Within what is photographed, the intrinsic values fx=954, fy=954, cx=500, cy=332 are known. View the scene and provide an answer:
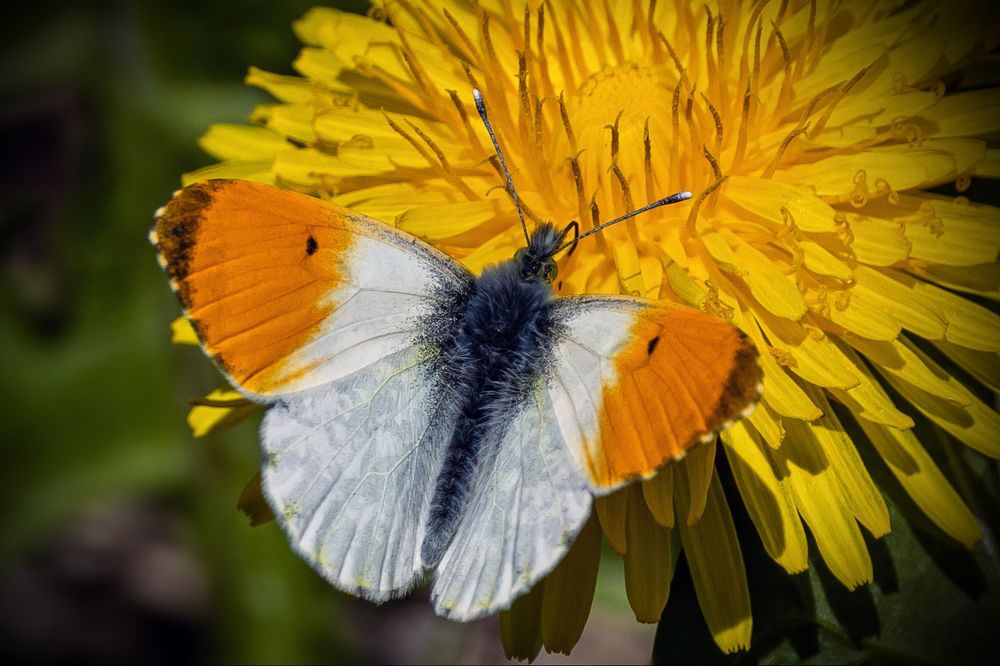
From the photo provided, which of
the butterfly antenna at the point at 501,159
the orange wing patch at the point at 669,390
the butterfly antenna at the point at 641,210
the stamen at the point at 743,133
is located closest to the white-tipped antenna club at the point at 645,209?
the butterfly antenna at the point at 641,210

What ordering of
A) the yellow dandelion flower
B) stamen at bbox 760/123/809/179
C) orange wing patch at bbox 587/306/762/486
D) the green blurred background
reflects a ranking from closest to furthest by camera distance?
orange wing patch at bbox 587/306/762/486 < the yellow dandelion flower < stamen at bbox 760/123/809/179 < the green blurred background

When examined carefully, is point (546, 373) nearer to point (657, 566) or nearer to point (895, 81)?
point (657, 566)

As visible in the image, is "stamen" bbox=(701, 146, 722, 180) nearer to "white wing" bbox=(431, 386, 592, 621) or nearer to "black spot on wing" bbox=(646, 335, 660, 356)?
"black spot on wing" bbox=(646, 335, 660, 356)

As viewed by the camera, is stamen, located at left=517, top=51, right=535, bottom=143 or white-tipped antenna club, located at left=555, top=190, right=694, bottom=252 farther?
stamen, located at left=517, top=51, right=535, bottom=143

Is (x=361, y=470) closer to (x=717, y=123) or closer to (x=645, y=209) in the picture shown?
(x=645, y=209)

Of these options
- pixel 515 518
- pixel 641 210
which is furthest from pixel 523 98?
pixel 515 518

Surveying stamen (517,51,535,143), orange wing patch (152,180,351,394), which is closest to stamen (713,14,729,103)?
stamen (517,51,535,143)
